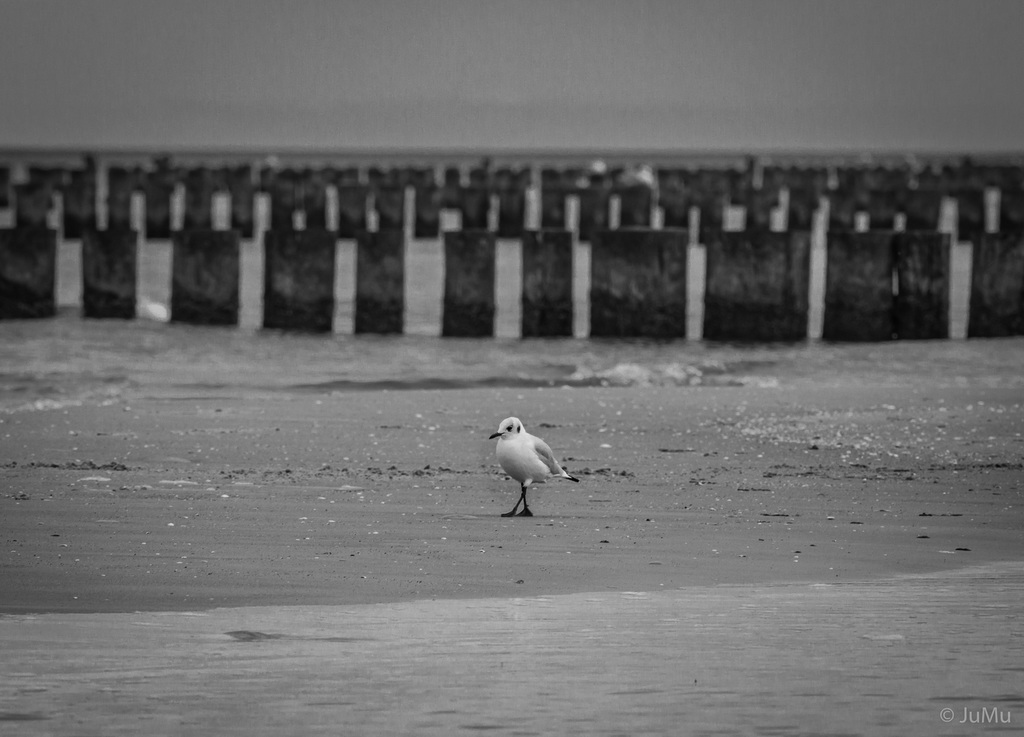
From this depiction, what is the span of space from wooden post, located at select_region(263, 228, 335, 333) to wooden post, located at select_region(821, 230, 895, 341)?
12.1ft

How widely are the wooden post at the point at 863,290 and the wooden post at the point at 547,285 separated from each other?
188 cm

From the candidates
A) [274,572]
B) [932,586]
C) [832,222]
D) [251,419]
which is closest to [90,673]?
[274,572]

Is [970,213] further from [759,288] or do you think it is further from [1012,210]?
[759,288]

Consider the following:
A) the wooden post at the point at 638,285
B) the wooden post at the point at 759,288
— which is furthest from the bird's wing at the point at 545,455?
the wooden post at the point at 759,288

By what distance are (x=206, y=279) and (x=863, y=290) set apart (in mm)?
4918

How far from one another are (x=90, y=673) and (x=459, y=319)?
8.95 metres

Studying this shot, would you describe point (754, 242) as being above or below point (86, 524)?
above

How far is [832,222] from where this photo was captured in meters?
26.5

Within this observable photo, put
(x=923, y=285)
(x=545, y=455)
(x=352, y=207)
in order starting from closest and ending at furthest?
(x=545, y=455) → (x=923, y=285) → (x=352, y=207)

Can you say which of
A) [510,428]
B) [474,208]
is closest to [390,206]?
[474,208]

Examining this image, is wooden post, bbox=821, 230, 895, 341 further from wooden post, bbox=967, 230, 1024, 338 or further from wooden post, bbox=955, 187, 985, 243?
wooden post, bbox=955, 187, 985, 243

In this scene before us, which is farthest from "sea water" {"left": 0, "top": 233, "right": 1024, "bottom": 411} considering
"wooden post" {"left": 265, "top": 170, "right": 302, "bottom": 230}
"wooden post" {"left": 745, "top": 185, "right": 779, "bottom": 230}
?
"wooden post" {"left": 265, "top": 170, "right": 302, "bottom": 230}

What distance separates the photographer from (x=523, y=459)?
5918 millimetres

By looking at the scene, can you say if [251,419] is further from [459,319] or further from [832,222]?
[832,222]
